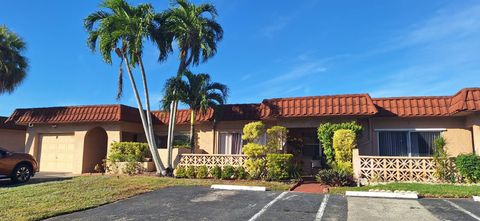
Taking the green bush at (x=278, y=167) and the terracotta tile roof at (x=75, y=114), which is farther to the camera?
the terracotta tile roof at (x=75, y=114)

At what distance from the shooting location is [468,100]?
1507cm

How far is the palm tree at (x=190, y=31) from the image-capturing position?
1703cm

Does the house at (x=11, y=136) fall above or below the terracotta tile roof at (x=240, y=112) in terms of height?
below

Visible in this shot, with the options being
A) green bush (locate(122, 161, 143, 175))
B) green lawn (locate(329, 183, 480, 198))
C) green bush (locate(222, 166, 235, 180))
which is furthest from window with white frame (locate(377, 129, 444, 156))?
green bush (locate(122, 161, 143, 175))

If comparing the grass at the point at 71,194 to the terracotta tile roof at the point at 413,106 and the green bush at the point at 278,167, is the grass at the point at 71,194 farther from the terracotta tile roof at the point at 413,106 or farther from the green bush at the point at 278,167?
the terracotta tile roof at the point at 413,106

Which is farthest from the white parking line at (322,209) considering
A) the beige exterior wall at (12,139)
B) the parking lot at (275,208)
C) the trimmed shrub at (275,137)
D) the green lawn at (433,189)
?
the beige exterior wall at (12,139)

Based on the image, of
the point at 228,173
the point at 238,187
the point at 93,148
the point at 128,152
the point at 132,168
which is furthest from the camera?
the point at 93,148

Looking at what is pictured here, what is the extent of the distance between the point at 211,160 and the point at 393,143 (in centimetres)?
830

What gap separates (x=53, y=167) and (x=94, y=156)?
257 centimetres

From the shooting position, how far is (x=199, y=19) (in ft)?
56.9

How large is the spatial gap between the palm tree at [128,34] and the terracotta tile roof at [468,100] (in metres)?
12.4

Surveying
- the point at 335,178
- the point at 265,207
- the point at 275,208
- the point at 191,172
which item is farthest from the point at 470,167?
the point at 191,172

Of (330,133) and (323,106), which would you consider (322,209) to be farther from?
(323,106)

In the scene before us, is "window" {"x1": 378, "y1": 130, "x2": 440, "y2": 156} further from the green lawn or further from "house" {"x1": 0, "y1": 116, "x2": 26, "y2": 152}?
"house" {"x1": 0, "y1": 116, "x2": 26, "y2": 152}
